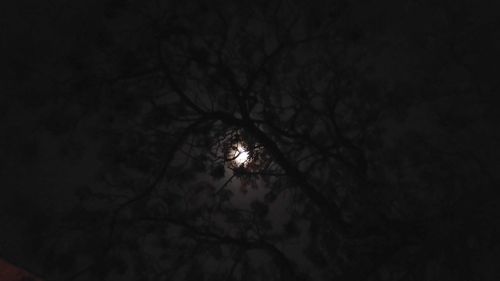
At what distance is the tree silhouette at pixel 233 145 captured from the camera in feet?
13.2

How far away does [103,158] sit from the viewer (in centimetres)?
436

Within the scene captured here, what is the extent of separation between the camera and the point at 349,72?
14.4 feet

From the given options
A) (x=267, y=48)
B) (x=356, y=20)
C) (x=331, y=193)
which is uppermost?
(x=267, y=48)

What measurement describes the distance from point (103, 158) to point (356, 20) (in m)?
3.58

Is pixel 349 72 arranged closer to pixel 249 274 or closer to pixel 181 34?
pixel 181 34

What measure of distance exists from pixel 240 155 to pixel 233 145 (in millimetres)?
139

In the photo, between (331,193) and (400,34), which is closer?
(331,193)

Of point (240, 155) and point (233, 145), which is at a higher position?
point (233, 145)

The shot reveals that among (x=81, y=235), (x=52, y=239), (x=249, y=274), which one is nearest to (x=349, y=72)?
(x=249, y=274)

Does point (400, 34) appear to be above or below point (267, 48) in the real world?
below

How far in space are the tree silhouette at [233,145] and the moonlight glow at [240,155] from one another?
0.02 meters

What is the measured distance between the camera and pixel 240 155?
13.4ft

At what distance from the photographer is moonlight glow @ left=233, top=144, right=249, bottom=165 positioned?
13.3ft

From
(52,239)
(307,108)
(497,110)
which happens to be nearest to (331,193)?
(307,108)
